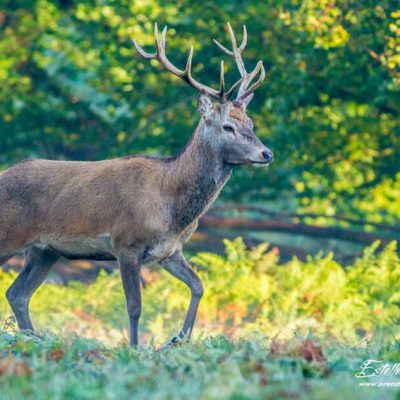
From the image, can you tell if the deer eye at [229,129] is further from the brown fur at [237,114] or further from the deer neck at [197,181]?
the deer neck at [197,181]

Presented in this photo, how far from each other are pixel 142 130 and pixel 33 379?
11.7 meters

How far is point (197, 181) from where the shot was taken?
9742mm

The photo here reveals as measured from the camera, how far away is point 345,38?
14562mm

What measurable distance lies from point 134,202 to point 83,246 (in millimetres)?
632

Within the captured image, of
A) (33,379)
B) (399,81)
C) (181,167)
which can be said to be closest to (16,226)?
(181,167)

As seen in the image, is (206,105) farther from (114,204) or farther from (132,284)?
(132,284)

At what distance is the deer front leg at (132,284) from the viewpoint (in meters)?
9.45

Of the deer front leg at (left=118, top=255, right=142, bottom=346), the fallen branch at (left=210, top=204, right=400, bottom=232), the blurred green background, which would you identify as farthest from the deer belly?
the fallen branch at (left=210, top=204, right=400, bottom=232)

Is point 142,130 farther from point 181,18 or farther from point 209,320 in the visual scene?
point 209,320

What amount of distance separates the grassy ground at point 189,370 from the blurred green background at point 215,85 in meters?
8.10
